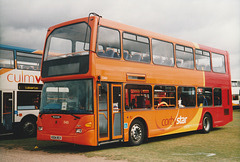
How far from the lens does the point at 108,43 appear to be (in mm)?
9828

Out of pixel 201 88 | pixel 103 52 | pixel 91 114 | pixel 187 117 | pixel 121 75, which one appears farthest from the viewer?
pixel 201 88

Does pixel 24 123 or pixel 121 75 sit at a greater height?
pixel 121 75

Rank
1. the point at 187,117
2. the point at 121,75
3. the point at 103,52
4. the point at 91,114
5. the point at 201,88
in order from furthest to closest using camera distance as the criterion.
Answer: the point at 201,88 < the point at 187,117 < the point at 121,75 < the point at 103,52 < the point at 91,114

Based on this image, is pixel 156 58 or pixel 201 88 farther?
pixel 201 88

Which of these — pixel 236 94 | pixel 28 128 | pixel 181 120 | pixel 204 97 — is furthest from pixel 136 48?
pixel 236 94

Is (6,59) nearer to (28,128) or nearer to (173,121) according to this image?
(28,128)

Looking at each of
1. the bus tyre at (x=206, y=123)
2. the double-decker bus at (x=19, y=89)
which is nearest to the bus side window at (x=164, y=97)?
the bus tyre at (x=206, y=123)

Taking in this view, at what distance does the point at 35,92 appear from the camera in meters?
14.4

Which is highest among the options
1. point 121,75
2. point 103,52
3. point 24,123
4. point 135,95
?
point 103,52

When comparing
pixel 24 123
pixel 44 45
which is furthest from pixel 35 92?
pixel 44 45

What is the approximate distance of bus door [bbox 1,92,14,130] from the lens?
43.0 ft

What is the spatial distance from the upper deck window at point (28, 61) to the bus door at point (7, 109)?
1.46 meters

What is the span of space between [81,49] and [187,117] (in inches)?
252

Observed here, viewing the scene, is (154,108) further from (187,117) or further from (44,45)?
(44,45)
